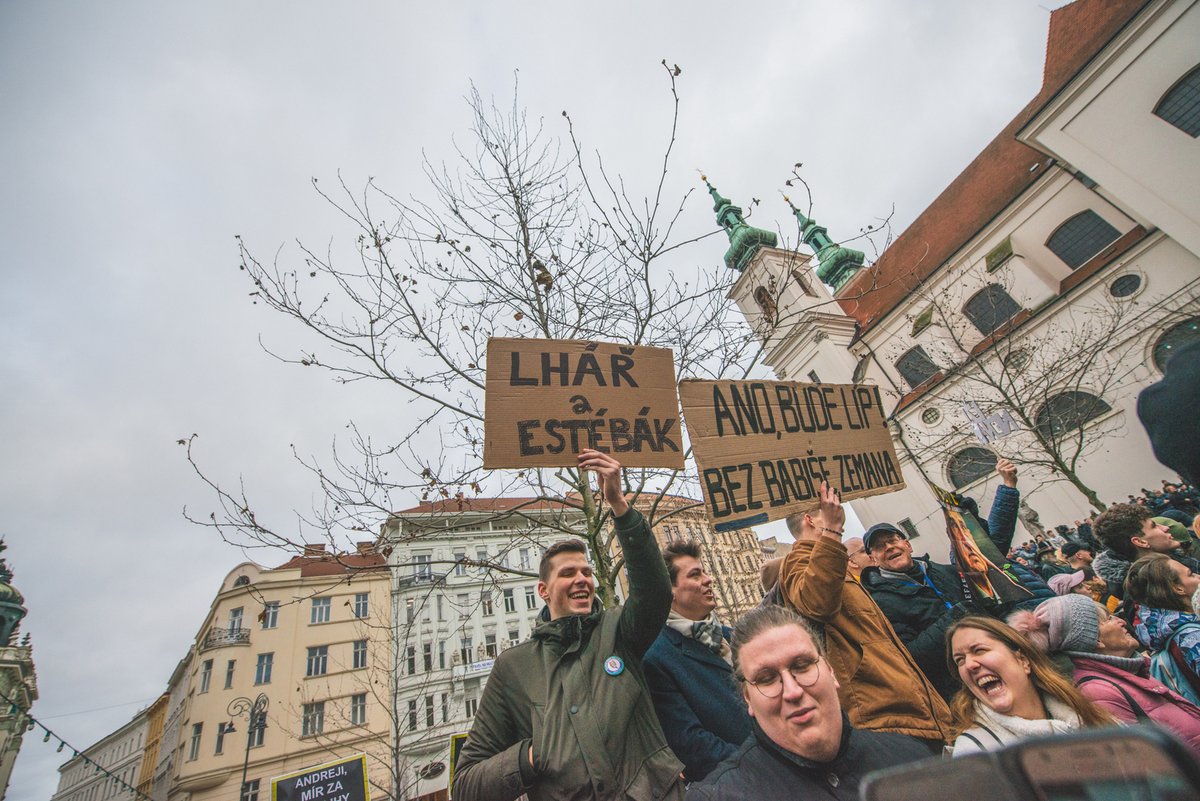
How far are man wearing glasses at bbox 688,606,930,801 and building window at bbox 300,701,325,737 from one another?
93.1 ft

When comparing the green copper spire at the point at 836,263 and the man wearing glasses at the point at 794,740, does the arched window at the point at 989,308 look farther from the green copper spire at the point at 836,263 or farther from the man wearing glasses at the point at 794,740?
the man wearing glasses at the point at 794,740

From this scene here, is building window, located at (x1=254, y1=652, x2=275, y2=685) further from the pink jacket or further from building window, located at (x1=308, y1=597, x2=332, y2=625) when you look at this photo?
the pink jacket

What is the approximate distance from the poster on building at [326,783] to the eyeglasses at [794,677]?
33.3 feet

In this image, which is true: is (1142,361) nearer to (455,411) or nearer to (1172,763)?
(455,411)

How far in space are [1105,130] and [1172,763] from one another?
21.9 m

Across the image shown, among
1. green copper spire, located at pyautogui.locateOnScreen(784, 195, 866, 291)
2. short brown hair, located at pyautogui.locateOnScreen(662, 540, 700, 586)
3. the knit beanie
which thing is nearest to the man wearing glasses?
short brown hair, located at pyautogui.locateOnScreen(662, 540, 700, 586)

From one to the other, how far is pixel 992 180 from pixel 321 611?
1480 inches

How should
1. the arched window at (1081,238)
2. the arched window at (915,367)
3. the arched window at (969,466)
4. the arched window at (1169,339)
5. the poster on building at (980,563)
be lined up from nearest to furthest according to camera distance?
the poster on building at (980,563) < the arched window at (1169,339) < the arched window at (1081,238) < the arched window at (969,466) < the arched window at (915,367)

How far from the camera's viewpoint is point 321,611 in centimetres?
2562

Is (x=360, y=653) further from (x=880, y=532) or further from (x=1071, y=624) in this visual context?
(x=1071, y=624)

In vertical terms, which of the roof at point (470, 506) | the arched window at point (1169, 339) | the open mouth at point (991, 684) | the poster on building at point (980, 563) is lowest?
the open mouth at point (991, 684)

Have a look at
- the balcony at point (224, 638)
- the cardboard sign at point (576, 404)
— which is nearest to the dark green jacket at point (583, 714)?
the cardboard sign at point (576, 404)

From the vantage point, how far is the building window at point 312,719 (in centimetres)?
2269

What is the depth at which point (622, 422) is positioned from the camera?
2984 millimetres
